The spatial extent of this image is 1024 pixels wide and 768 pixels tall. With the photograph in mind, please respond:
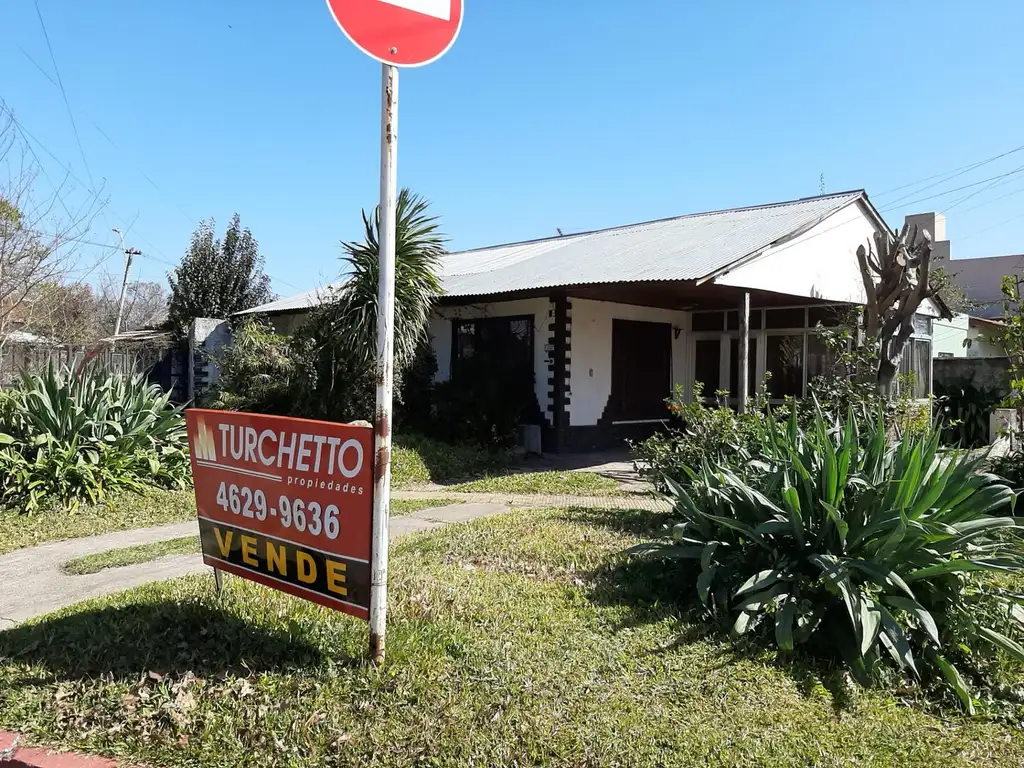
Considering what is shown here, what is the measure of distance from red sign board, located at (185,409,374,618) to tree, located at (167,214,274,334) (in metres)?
19.6

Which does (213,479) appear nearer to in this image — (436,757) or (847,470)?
(436,757)

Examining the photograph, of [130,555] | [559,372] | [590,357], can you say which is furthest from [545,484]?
[130,555]

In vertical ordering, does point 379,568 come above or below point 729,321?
below

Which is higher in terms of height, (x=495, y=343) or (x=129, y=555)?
(x=495, y=343)

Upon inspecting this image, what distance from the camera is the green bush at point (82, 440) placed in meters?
8.70

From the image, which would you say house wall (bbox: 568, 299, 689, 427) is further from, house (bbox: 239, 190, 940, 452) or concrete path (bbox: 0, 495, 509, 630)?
concrete path (bbox: 0, 495, 509, 630)

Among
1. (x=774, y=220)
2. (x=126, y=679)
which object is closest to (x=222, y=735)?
(x=126, y=679)

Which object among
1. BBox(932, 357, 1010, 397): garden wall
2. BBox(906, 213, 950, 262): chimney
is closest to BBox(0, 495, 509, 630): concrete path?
BBox(932, 357, 1010, 397): garden wall

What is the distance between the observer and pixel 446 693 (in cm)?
349

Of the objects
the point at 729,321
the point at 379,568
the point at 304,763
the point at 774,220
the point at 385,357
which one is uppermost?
the point at 774,220

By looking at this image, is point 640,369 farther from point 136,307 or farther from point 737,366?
point 136,307

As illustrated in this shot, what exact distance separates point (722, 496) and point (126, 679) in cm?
353

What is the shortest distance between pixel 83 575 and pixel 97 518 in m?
2.49

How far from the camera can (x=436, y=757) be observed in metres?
3.07
